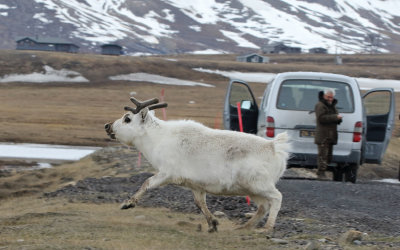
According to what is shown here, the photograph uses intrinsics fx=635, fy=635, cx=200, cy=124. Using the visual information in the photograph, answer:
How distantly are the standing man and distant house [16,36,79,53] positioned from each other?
131318 millimetres

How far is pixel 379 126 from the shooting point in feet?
46.5

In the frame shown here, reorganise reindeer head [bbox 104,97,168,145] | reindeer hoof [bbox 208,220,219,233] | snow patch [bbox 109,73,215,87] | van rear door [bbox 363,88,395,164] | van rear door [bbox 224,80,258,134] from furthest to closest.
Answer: snow patch [bbox 109,73,215,87] < van rear door [bbox 363,88,395,164] < van rear door [bbox 224,80,258,134] < reindeer head [bbox 104,97,168,145] < reindeer hoof [bbox 208,220,219,233]

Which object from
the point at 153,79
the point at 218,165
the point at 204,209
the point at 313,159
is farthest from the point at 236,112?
the point at 153,79

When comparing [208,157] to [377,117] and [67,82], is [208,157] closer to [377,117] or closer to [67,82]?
[377,117]

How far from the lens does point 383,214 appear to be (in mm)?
9391

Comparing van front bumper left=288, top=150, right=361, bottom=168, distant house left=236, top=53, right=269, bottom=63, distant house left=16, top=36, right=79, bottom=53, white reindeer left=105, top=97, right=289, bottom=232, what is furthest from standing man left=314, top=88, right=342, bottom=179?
distant house left=16, top=36, right=79, bottom=53

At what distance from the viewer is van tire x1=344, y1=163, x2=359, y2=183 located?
13.0 meters

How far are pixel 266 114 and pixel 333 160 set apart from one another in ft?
5.37

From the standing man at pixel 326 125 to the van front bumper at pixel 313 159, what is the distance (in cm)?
30

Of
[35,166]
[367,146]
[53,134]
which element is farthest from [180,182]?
[53,134]

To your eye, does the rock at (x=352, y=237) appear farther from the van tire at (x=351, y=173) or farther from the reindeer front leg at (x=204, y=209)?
the van tire at (x=351, y=173)

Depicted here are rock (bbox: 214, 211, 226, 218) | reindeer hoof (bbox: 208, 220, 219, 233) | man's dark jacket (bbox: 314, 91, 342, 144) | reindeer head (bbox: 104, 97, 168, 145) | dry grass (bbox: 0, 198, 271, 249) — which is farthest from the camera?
man's dark jacket (bbox: 314, 91, 342, 144)

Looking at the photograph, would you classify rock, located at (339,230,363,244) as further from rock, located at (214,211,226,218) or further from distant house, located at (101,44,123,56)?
distant house, located at (101,44,123,56)

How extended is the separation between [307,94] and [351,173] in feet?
6.27
